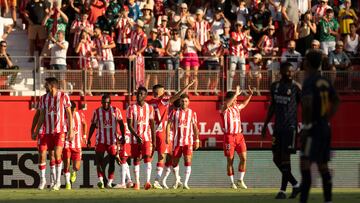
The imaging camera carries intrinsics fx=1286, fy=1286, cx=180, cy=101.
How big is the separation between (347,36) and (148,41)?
18.7 feet

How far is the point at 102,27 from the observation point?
36.1m

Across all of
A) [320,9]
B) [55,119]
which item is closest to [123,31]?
[320,9]

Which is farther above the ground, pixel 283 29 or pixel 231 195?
pixel 283 29

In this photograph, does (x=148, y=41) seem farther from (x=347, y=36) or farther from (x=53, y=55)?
(x=347, y=36)

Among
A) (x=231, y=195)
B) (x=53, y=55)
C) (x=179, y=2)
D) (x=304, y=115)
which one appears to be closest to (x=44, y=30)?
(x=53, y=55)

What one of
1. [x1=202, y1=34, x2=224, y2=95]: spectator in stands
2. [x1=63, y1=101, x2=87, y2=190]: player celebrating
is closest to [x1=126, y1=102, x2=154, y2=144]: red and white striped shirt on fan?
[x1=63, y1=101, x2=87, y2=190]: player celebrating

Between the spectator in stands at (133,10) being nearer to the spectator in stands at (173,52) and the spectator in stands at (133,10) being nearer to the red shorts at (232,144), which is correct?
the spectator in stands at (173,52)

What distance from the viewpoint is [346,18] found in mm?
37156

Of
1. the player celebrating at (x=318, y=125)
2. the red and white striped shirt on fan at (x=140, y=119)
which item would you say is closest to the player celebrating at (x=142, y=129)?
the red and white striped shirt on fan at (x=140, y=119)

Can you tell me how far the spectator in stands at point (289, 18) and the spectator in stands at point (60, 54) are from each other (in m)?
6.39

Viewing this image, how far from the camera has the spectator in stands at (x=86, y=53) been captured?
35.0 meters

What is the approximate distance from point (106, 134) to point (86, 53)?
24.1ft

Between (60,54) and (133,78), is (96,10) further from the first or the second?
(133,78)

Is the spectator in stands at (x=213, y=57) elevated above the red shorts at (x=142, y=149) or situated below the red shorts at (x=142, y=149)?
above
